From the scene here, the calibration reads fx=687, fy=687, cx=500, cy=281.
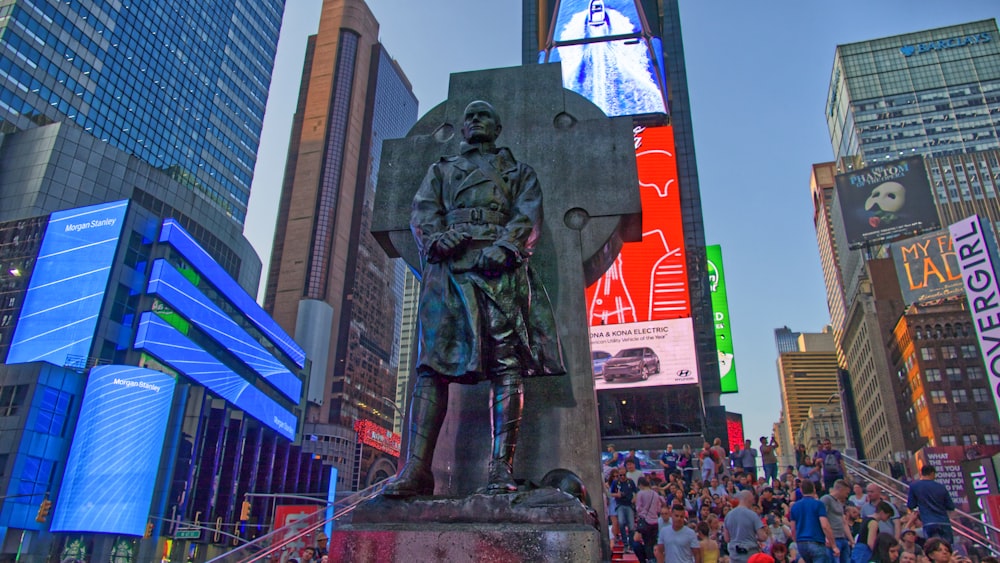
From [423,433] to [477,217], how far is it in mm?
1552

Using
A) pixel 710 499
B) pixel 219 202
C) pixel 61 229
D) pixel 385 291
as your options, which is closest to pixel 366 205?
pixel 385 291

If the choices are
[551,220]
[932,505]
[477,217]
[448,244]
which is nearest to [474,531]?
[448,244]

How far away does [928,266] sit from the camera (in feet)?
219

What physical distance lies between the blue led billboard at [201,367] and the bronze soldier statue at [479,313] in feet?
180

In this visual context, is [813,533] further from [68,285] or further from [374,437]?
[374,437]

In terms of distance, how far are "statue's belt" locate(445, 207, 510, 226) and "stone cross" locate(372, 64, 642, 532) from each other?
0.81m

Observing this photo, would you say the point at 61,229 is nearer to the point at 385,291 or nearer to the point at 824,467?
the point at 824,467

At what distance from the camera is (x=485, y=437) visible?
5.08 meters

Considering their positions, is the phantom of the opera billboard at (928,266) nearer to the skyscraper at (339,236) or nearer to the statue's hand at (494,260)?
the statue's hand at (494,260)

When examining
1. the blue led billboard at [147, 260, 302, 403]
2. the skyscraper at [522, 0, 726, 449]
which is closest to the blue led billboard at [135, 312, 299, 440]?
the blue led billboard at [147, 260, 302, 403]

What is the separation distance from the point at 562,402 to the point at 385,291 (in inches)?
5925

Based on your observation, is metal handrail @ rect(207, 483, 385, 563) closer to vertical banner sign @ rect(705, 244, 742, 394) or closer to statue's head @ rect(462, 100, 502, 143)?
statue's head @ rect(462, 100, 502, 143)

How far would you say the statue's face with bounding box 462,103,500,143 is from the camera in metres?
5.33

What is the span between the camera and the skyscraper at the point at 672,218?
4700 centimetres
